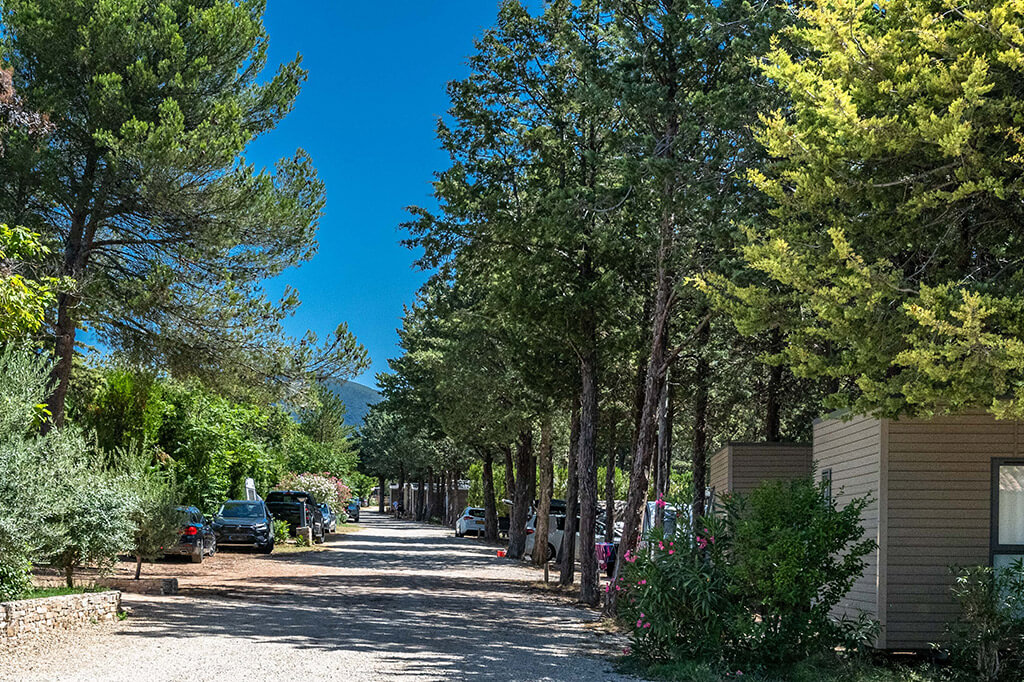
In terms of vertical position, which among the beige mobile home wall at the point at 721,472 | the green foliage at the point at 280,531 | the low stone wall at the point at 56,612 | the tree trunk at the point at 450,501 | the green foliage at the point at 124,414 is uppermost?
the green foliage at the point at 124,414

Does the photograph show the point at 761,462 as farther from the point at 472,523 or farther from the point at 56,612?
the point at 472,523

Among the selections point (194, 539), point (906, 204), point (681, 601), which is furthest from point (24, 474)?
point (194, 539)

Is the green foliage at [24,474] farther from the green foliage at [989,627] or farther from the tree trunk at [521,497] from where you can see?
the tree trunk at [521,497]

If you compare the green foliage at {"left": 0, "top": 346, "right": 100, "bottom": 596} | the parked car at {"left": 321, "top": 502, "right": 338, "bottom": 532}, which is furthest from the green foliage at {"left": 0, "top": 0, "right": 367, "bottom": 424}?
the parked car at {"left": 321, "top": 502, "right": 338, "bottom": 532}

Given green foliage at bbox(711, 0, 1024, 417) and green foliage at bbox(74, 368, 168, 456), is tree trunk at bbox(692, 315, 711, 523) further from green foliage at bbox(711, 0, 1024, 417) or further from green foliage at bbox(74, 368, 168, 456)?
green foliage at bbox(74, 368, 168, 456)

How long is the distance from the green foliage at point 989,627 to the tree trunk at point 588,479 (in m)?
9.98

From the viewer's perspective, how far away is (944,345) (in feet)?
31.7

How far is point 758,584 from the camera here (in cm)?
1138

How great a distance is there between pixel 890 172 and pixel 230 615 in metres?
11.3

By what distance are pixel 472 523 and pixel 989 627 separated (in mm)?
45098

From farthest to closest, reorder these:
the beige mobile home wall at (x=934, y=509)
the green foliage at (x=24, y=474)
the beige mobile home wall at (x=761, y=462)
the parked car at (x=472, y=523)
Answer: the parked car at (x=472, y=523), the beige mobile home wall at (x=761, y=462), the beige mobile home wall at (x=934, y=509), the green foliage at (x=24, y=474)

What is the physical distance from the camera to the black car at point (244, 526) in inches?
1292

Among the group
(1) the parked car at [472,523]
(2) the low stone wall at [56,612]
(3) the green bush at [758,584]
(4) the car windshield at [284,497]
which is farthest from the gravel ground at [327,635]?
(1) the parked car at [472,523]

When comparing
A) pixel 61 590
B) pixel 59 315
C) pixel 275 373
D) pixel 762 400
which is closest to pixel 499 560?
pixel 762 400
